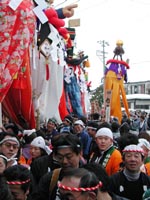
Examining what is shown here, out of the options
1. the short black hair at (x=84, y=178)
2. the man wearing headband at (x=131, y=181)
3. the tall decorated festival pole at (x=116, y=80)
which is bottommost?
the man wearing headband at (x=131, y=181)

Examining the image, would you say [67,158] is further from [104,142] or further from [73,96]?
[73,96]

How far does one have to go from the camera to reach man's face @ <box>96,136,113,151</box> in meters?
4.68

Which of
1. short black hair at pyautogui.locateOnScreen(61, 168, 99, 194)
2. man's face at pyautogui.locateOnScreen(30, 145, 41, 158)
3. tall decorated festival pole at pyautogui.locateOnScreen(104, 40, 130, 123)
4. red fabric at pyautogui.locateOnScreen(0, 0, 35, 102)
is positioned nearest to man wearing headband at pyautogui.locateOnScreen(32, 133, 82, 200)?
short black hair at pyautogui.locateOnScreen(61, 168, 99, 194)

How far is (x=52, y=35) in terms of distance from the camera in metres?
9.33

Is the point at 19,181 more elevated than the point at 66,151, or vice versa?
the point at 66,151

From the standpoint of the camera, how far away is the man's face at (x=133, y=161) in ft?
11.8

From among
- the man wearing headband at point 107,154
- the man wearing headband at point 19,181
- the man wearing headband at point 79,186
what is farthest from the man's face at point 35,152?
the man wearing headband at point 79,186

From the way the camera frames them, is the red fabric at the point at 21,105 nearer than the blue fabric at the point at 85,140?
No

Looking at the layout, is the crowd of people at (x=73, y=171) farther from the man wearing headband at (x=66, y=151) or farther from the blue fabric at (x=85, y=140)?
the blue fabric at (x=85, y=140)

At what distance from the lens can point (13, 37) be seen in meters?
7.51

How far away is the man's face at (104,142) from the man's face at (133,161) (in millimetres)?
900

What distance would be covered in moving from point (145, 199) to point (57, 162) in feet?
4.18

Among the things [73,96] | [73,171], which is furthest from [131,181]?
[73,96]

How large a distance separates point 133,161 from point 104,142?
1.13 meters
